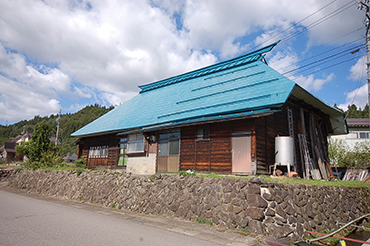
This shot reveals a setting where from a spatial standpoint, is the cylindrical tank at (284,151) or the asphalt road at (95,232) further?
the cylindrical tank at (284,151)

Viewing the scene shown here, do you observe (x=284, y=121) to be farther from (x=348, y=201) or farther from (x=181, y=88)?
(x=181, y=88)

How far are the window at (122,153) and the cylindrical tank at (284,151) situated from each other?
11.4 meters

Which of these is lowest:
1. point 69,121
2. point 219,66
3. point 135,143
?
point 135,143

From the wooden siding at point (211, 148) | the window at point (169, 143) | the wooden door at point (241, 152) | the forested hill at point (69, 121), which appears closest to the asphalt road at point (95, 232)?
the wooden door at point (241, 152)

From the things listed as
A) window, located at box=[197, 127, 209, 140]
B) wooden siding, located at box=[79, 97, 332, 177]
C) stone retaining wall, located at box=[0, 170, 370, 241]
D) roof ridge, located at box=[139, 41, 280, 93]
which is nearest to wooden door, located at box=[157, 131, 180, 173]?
wooden siding, located at box=[79, 97, 332, 177]

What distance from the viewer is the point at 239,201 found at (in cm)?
783

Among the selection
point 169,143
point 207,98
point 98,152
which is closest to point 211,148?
point 169,143

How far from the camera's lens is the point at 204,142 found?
13984 mm

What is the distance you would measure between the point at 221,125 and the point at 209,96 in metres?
3.13

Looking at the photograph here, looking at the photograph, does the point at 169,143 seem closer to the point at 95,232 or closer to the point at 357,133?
the point at 95,232

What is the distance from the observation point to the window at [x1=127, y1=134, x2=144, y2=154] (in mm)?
17378

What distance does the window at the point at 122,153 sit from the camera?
63.2 ft

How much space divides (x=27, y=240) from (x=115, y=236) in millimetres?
1964

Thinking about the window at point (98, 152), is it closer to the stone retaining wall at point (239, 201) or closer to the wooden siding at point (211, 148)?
the stone retaining wall at point (239, 201)
